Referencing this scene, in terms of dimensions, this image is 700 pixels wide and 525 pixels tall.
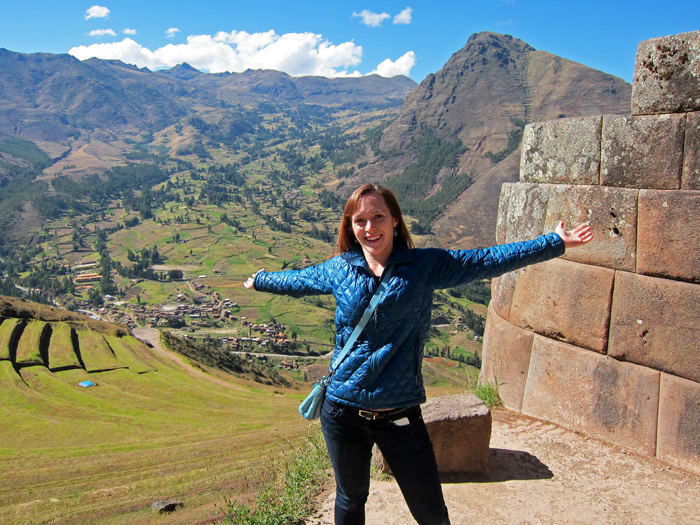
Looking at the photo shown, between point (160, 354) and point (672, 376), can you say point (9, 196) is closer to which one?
point (160, 354)

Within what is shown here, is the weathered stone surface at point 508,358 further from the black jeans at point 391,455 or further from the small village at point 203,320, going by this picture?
the small village at point 203,320

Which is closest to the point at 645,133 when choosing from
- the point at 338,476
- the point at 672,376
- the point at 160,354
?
the point at 672,376

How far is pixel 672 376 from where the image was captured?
3.98 meters

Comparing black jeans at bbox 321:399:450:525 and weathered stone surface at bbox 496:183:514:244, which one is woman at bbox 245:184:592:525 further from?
weathered stone surface at bbox 496:183:514:244

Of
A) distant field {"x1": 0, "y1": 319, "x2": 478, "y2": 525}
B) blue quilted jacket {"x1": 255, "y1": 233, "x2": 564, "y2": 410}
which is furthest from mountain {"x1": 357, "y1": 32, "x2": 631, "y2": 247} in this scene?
blue quilted jacket {"x1": 255, "y1": 233, "x2": 564, "y2": 410}

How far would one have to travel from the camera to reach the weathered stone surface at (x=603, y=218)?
4172 millimetres

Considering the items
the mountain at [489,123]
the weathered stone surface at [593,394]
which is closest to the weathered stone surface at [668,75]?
the weathered stone surface at [593,394]

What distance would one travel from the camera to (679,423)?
3961 mm

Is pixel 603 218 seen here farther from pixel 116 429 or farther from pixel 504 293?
pixel 116 429

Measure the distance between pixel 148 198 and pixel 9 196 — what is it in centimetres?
4402

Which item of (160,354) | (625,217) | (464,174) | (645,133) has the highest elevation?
(464,174)

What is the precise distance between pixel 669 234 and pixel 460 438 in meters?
2.50

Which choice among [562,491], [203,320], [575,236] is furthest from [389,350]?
[203,320]

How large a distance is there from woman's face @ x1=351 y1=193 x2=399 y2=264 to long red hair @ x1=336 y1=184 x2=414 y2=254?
0.03 meters
